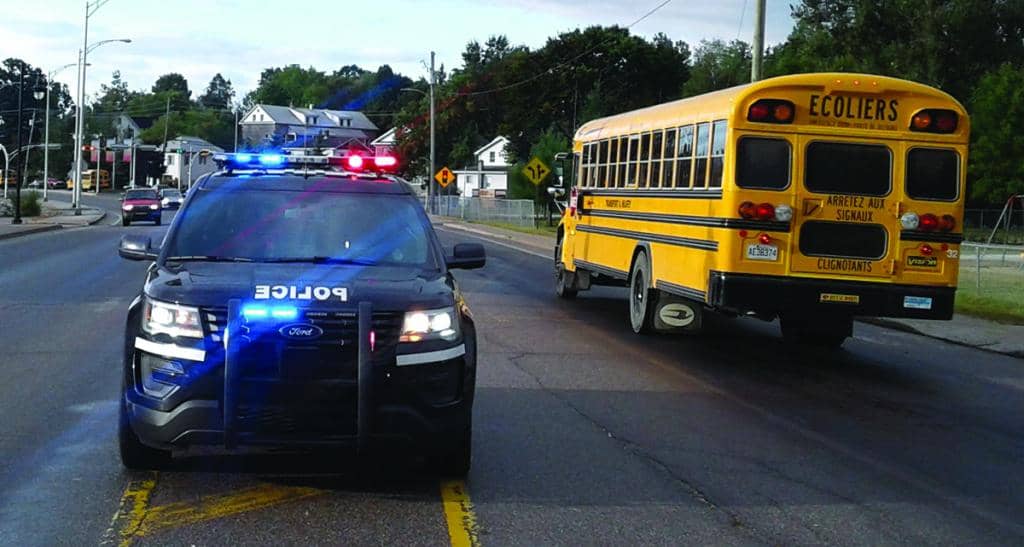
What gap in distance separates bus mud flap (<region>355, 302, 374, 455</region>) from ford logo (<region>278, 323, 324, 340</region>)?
211mm

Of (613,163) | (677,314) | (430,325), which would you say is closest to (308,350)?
(430,325)

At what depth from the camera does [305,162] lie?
8367mm

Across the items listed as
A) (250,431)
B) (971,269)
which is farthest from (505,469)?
(971,269)

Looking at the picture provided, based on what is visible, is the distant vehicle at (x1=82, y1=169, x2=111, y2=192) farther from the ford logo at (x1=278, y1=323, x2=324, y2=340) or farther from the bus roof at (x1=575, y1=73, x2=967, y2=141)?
the ford logo at (x1=278, y1=323, x2=324, y2=340)

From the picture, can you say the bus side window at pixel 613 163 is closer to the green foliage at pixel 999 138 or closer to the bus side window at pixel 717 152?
the bus side window at pixel 717 152

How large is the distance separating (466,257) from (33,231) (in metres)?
34.4

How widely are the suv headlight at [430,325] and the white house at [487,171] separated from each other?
3681 inches

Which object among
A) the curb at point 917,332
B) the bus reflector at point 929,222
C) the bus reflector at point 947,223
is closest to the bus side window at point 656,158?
the bus reflector at point 929,222

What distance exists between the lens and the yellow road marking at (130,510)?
565 cm

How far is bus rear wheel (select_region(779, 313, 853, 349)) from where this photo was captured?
13703 mm

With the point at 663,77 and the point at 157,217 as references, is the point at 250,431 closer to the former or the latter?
the point at 157,217

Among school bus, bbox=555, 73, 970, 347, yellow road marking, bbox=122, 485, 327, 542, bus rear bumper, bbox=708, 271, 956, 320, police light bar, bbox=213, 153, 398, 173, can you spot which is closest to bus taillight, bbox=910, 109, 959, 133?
school bus, bbox=555, 73, 970, 347

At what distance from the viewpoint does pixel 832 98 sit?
11742 mm

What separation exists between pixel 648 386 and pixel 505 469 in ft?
12.0
